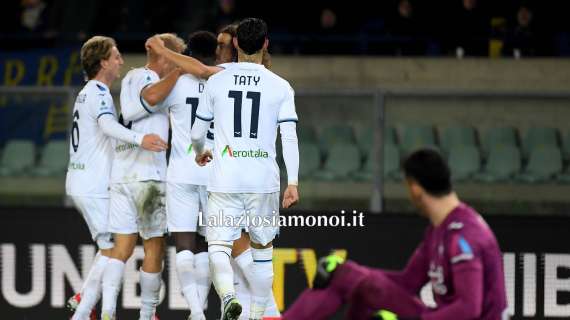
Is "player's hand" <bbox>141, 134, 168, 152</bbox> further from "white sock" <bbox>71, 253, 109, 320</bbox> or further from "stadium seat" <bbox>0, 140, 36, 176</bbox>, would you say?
"stadium seat" <bbox>0, 140, 36, 176</bbox>

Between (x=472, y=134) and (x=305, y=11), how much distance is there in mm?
5347

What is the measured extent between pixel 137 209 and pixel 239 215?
1.08 m

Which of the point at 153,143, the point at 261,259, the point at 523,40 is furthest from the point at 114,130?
the point at 523,40

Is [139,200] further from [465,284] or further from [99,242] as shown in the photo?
[465,284]

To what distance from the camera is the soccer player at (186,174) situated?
9117mm

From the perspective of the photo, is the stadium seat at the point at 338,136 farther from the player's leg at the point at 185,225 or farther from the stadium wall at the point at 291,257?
the player's leg at the point at 185,225

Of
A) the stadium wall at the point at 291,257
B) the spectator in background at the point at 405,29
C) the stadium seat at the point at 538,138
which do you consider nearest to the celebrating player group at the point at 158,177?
the stadium wall at the point at 291,257

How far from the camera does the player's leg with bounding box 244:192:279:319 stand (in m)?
8.56

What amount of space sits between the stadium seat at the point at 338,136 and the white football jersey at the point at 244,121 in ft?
8.37

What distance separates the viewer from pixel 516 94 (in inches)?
428

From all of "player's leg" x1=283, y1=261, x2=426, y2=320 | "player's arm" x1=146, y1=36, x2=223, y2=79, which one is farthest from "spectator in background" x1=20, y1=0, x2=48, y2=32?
"player's leg" x1=283, y1=261, x2=426, y2=320

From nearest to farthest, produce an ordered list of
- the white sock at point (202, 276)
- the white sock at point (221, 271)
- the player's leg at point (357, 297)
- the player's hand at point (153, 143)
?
Result: the player's leg at point (357, 297) → the white sock at point (221, 271) → the player's hand at point (153, 143) → the white sock at point (202, 276)

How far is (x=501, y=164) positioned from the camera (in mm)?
10734

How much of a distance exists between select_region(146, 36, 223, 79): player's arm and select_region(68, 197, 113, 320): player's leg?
122 cm
